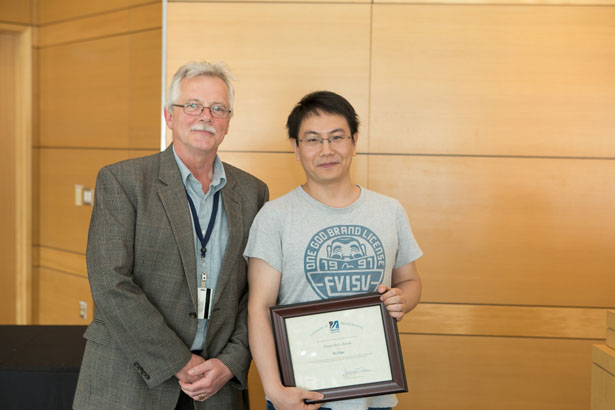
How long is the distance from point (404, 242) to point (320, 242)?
0.33m

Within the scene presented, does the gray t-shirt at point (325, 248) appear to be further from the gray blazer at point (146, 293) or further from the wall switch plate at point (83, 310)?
the wall switch plate at point (83, 310)

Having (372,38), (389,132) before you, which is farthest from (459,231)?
(372,38)

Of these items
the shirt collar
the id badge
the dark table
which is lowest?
the dark table

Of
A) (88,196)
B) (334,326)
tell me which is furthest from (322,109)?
(88,196)

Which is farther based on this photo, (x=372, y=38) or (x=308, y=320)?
(x=372, y=38)

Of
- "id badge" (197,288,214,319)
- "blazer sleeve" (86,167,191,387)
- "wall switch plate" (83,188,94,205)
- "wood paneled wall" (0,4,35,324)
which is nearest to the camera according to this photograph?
"blazer sleeve" (86,167,191,387)

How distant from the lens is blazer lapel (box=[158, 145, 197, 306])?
185 centimetres

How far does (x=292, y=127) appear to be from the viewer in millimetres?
2000

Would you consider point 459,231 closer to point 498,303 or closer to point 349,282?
point 498,303

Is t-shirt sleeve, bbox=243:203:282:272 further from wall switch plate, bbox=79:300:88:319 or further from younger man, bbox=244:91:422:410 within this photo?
wall switch plate, bbox=79:300:88:319

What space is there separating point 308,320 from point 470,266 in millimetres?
1819

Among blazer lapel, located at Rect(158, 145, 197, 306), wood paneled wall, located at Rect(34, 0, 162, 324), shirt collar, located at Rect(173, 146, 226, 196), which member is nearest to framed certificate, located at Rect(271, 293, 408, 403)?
blazer lapel, located at Rect(158, 145, 197, 306)

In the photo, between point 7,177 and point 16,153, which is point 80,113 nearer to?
point 16,153

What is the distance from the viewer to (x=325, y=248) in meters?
1.85
